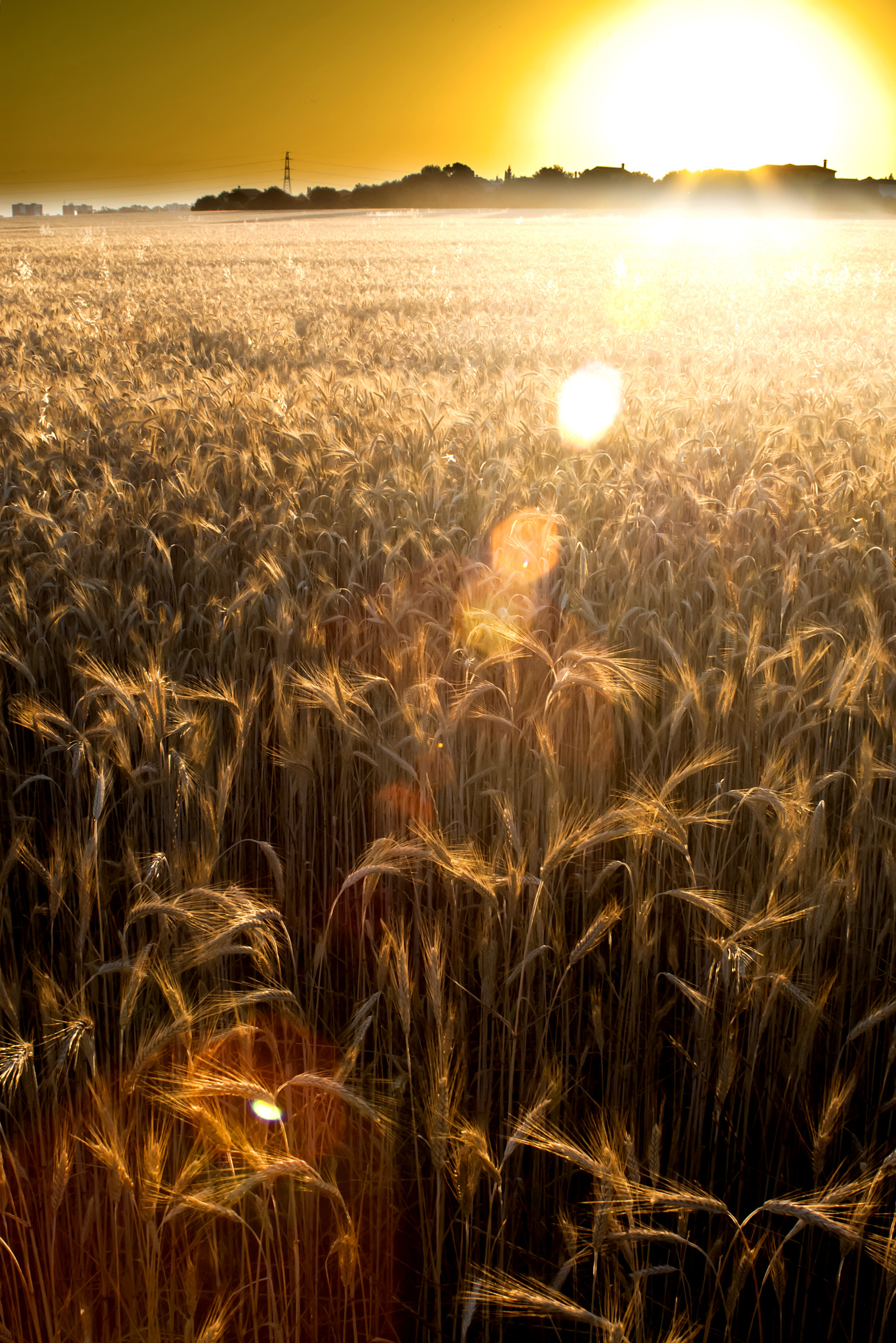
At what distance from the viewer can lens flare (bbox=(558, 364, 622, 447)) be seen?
5.54 metres

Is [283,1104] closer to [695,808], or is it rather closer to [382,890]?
[382,890]

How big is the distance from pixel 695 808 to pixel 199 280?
2062 cm

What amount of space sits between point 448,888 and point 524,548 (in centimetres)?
183

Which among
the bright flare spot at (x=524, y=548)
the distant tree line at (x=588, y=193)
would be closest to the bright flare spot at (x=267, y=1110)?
the bright flare spot at (x=524, y=548)

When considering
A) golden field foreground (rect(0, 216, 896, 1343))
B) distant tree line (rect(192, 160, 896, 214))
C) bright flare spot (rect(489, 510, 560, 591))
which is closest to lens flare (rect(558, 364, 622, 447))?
golden field foreground (rect(0, 216, 896, 1343))

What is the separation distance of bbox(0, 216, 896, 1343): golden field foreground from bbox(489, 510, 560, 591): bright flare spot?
0.02 meters

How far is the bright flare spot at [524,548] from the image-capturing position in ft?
10.7

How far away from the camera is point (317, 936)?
2148 millimetres

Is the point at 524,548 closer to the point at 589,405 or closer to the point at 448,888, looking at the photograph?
the point at 448,888

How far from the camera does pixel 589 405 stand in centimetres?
651

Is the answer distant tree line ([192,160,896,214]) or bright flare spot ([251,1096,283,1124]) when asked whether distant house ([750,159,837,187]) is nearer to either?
distant tree line ([192,160,896,214])

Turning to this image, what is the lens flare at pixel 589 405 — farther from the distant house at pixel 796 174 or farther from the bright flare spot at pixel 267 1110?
the distant house at pixel 796 174

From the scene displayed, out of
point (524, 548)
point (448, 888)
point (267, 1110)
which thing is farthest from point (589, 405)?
point (267, 1110)

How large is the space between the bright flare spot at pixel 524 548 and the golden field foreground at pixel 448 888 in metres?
0.02
